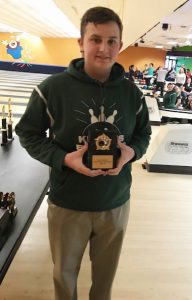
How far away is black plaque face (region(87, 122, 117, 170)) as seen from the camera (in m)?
1.15

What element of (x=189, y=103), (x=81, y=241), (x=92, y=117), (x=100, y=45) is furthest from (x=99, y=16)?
(x=189, y=103)

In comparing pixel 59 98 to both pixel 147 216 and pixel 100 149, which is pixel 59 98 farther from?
pixel 147 216

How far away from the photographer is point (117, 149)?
120 cm

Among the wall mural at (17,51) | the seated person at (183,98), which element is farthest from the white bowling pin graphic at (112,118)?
the wall mural at (17,51)

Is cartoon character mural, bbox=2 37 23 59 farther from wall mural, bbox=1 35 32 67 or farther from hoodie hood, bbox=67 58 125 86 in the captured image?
hoodie hood, bbox=67 58 125 86

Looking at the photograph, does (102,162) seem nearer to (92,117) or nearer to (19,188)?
(92,117)

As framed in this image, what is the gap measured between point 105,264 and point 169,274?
41.0 inches

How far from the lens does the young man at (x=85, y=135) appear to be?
1.17m

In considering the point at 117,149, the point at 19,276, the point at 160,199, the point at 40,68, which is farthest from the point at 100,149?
the point at 40,68

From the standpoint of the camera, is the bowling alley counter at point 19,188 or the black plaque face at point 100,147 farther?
the bowling alley counter at point 19,188

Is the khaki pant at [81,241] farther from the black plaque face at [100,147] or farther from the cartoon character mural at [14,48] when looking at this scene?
the cartoon character mural at [14,48]

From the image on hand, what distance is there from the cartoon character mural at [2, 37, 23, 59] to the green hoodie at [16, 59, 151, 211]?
21.7 m

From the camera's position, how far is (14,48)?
2134 cm

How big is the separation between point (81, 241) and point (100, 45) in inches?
32.1
